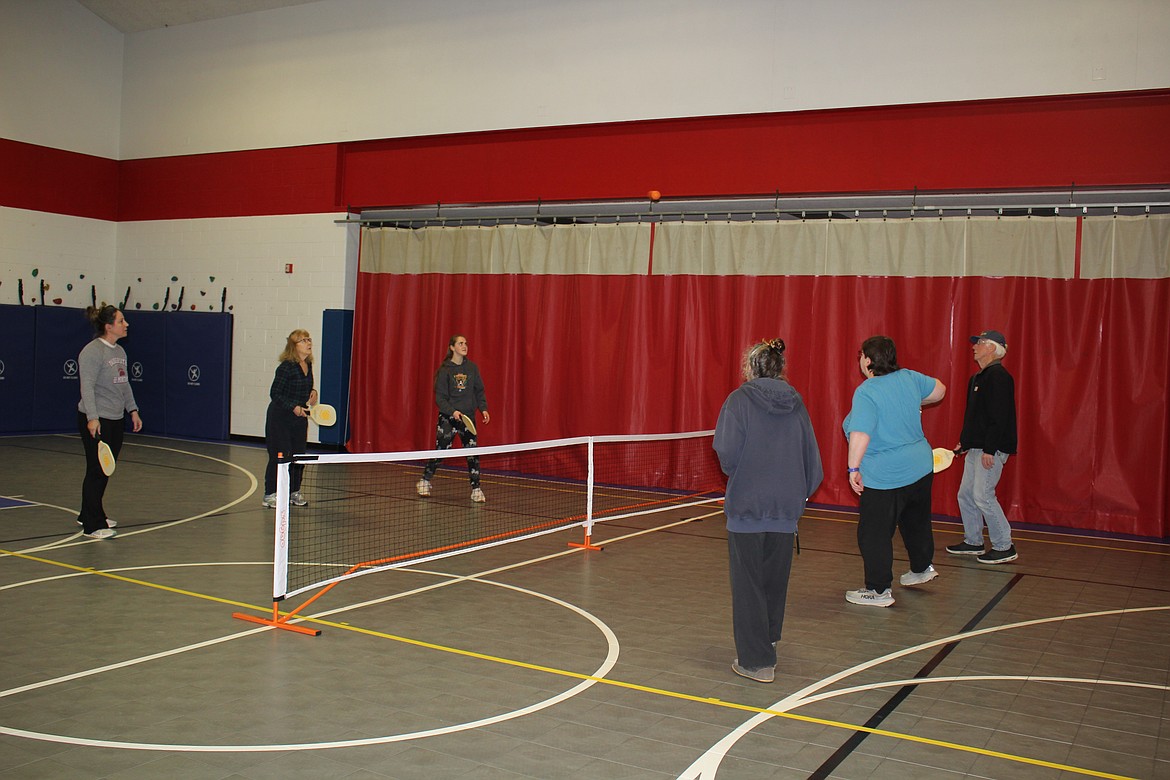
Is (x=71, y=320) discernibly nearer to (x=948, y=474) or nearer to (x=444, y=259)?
(x=444, y=259)

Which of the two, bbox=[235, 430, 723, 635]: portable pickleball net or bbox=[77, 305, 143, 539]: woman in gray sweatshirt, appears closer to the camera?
bbox=[235, 430, 723, 635]: portable pickleball net

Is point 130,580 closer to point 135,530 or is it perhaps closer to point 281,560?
point 281,560

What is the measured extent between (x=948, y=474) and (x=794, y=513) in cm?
731

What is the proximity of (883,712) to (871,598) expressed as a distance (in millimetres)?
2440

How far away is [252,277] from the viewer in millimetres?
17641

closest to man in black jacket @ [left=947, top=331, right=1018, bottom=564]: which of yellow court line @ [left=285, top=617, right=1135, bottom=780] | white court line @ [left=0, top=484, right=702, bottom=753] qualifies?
white court line @ [left=0, top=484, right=702, bottom=753]

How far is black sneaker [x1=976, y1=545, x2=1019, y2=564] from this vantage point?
9.34m

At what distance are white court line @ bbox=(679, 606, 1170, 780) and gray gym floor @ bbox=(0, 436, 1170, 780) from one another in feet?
0.07

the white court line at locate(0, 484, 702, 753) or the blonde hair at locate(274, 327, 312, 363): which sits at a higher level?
the blonde hair at locate(274, 327, 312, 363)

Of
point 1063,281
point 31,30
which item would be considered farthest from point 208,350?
point 1063,281

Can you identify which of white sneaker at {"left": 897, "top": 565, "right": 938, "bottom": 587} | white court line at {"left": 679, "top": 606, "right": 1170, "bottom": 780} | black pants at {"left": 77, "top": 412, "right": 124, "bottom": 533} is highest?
black pants at {"left": 77, "top": 412, "right": 124, "bottom": 533}

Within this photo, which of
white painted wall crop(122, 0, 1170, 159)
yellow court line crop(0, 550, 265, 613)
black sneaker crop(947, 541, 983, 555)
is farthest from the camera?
white painted wall crop(122, 0, 1170, 159)

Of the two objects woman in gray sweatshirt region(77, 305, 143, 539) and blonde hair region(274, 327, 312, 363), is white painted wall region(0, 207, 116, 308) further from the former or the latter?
woman in gray sweatshirt region(77, 305, 143, 539)

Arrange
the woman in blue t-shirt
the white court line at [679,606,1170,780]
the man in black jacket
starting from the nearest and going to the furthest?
the white court line at [679,606,1170,780], the woman in blue t-shirt, the man in black jacket
